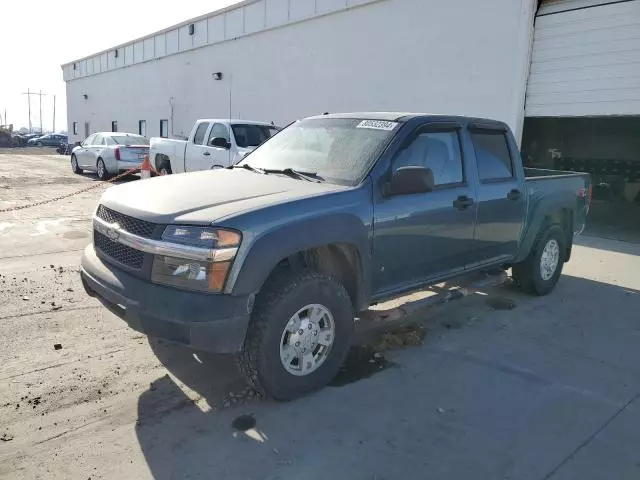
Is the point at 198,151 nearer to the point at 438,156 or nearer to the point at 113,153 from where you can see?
the point at 113,153

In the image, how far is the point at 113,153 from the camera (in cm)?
1667

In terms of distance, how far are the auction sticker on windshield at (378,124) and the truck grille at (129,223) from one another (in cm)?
199

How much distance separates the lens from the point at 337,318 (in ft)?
12.0

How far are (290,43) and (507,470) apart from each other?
1719 cm

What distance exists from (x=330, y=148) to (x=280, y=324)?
5.51 feet

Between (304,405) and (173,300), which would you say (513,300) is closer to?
(304,405)

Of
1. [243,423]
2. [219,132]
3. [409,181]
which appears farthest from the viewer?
[219,132]

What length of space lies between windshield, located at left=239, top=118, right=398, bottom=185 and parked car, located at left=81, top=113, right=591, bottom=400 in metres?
0.02

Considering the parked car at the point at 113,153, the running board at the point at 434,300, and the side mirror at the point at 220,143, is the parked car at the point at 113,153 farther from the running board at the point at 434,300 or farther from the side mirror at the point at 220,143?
the running board at the point at 434,300

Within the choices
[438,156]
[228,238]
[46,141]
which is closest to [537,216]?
[438,156]

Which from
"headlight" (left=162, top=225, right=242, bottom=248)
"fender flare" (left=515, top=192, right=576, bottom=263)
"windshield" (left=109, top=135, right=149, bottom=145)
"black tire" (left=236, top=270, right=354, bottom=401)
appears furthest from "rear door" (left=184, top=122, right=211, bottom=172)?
"headlight" (left=162, top=225, right=242, bottom=248)

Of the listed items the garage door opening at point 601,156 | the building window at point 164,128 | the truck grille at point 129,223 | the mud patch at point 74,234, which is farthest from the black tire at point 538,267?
the building window at point 164,128

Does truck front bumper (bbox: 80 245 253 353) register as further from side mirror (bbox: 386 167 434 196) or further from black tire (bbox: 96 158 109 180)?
black tire (bbox: 96 158 109 180)

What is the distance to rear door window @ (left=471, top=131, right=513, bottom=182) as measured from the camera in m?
4.92
